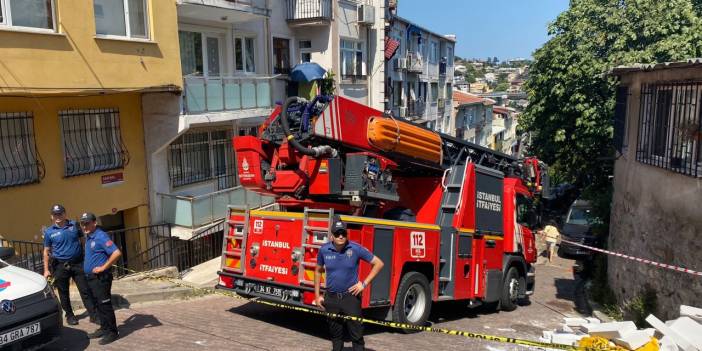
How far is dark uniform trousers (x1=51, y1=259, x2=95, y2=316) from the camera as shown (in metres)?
7.09

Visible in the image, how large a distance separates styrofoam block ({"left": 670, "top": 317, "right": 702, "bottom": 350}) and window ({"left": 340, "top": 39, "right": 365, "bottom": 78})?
1761 centimetres

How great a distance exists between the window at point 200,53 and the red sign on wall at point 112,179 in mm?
3604

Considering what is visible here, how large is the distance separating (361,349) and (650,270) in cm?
578

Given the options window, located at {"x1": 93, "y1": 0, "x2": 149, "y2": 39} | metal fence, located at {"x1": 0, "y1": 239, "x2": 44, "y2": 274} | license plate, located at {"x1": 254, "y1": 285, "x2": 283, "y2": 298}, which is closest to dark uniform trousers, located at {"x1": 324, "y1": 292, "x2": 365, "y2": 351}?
license plate, located at {"x1": 254, "y1": 285, "x2": 283, "y2": 298}

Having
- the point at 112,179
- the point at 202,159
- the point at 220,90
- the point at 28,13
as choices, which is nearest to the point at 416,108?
the point at 202,159

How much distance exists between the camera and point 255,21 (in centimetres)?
1767

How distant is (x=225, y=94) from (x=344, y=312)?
9.99 metres

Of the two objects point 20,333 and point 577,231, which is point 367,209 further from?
point 577,231

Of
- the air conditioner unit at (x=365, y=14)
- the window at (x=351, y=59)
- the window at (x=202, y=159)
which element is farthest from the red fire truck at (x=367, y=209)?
the air conditioner unit at (x=365, y=14)

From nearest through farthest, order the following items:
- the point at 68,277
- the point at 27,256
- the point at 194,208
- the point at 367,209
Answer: the point at 68,277 < the point at 367,209 < the point at 27,256 < the point at 194,208

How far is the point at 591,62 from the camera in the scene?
19.6 metres

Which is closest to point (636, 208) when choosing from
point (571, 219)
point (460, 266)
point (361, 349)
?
point (460, 266)

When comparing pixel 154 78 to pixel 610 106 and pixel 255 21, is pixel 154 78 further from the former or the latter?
pixel 610 106

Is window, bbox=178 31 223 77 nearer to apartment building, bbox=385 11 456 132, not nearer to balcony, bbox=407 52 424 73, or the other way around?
apartment building, bbox=385 11 456 132
